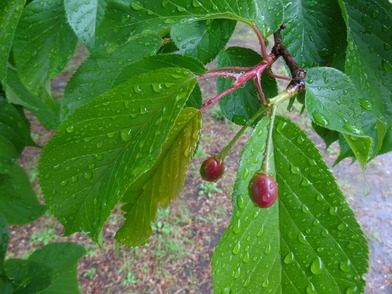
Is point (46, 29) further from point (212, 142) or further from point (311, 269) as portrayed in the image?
point (212, 142)

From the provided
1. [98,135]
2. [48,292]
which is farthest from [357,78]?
[48,292]

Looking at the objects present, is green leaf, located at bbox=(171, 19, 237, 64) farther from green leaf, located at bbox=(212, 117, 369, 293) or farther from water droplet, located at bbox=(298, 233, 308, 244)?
water droplet, located at bbox=(298, 233, 308, 244)

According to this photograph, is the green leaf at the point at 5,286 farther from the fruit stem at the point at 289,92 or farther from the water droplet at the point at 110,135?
the fruit stem at the point at 289,92

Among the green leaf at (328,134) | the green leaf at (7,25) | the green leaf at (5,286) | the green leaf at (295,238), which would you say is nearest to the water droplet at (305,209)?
the green leaf at (295,238)

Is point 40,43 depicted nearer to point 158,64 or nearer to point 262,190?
point 158,64

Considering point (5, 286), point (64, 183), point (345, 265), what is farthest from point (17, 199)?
point (345, 265)

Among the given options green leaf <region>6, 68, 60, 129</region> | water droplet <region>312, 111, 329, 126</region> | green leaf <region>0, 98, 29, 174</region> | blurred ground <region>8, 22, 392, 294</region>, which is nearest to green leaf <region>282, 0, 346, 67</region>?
water droplet <region>312, 111, 329, 126</region>
